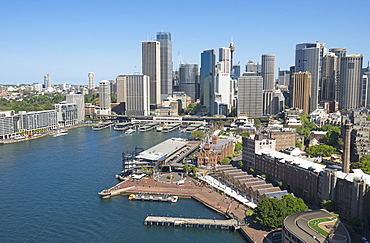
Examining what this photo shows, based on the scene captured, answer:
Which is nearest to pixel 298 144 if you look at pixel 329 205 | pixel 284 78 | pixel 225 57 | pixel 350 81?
pixel 329 205

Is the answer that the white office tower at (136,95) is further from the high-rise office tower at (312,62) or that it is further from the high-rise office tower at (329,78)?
the high-rise office tower at (329,78)

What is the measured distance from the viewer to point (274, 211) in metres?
20.8

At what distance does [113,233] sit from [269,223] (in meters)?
8.76

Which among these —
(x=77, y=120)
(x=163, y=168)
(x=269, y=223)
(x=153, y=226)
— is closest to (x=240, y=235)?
(x=269, y=223)

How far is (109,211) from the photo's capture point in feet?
79.8

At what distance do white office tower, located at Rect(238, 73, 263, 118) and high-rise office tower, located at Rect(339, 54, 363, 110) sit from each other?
22.8m

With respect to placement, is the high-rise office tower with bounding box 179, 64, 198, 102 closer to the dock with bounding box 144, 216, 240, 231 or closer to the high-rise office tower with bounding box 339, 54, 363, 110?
the high-rise office tower with bounding box 339, 54, 363, 110

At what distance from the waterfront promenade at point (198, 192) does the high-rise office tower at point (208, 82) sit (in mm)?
58786

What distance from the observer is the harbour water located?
68.8 ft

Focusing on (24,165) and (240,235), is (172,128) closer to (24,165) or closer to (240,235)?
(24,165)

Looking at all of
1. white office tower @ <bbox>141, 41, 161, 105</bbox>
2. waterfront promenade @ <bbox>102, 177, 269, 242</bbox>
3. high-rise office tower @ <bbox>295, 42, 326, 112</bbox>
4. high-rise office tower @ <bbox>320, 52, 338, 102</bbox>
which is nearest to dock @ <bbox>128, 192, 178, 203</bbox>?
waterfront promenade @ <bbox>102, 177, 269, 242</bbox>

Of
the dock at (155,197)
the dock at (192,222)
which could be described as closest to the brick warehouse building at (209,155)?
the dock at (155,197)

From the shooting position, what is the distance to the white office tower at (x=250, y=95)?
265ft

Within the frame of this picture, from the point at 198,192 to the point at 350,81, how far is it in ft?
240
